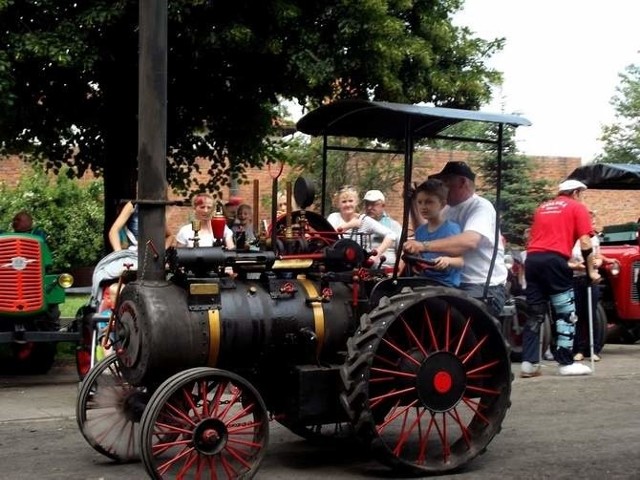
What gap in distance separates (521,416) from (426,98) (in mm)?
5021

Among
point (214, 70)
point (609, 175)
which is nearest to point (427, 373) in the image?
point (214, 70)

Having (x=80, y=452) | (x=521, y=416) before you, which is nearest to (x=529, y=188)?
(x=521, y=416)

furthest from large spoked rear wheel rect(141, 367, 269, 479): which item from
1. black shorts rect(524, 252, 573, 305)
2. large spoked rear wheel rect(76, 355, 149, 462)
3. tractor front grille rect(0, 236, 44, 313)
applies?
black shorts rect(524, 252, 573, 305)

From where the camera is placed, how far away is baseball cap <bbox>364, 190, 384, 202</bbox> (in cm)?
823

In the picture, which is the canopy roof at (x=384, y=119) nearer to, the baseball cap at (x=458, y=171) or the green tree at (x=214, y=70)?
the baseball cap at (x=458, y=171)

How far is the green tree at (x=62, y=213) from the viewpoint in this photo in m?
26.0

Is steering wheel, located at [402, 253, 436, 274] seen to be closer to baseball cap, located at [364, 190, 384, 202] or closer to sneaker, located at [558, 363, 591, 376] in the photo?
baseball cap, located at [364, 190, 384, 202]

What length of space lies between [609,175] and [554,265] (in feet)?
13.2

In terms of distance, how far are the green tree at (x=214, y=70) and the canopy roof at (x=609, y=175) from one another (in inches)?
74.0

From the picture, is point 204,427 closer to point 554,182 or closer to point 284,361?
point 284,361

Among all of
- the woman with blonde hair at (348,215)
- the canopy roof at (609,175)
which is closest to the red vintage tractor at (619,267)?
the canopy roof at (609,175)

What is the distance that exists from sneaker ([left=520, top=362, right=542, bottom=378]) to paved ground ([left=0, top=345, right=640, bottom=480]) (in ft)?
1.05

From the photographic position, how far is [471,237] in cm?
694

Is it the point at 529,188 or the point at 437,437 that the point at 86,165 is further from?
the point at 529,188
